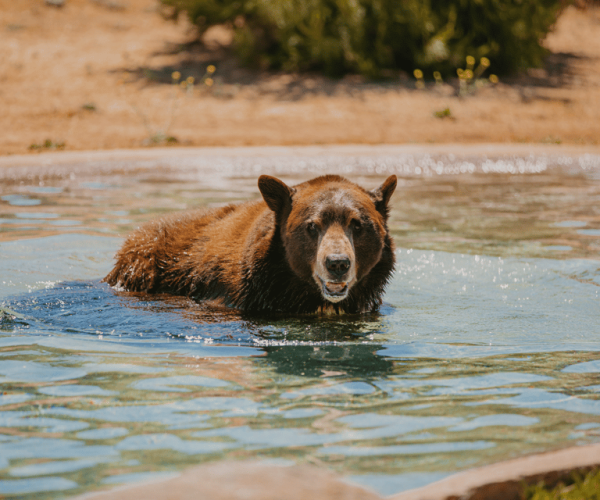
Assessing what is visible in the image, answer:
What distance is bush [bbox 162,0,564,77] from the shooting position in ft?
60.4

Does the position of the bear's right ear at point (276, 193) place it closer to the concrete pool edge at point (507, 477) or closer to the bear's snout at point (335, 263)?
the bear's snout at point (335, 263)

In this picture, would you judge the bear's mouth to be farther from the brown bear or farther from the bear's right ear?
the bear's right ear

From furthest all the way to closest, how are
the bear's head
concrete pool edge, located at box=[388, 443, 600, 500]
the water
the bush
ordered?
the bush, the bear's head, the water, concrete pool edge, located at box=[388, 443, 600, 500]

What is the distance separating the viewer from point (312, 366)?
4.17 meters

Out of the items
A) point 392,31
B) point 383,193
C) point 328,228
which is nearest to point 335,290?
point 328,228

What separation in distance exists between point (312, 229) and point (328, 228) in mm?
127

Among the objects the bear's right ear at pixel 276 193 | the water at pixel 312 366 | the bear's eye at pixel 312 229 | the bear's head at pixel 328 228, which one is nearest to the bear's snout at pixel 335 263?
the bear's head at pixel 328 228

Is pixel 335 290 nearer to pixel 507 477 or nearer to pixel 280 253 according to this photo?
pixel 280 253

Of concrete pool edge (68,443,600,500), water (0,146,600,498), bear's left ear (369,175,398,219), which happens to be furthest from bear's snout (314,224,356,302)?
concrete pool edge (68,443,600,500)

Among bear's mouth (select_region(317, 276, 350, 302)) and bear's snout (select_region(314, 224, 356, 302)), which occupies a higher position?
bear's snout (select_region(314, 224, 356, 302))

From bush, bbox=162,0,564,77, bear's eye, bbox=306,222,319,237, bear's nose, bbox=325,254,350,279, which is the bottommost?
bear's nose, bbox=325,254,350,279

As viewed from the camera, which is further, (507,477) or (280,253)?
(280,253)

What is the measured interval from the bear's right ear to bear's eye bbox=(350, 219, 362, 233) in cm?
51

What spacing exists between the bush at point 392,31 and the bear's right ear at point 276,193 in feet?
46.0
